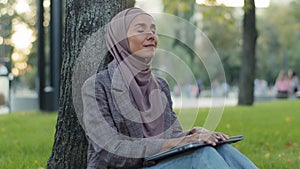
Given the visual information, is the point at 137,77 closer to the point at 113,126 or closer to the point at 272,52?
the point at 113,126

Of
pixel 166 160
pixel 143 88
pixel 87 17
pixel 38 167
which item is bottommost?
pixel 38 167

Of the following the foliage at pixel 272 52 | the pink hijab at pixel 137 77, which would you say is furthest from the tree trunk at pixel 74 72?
the foliage at pixel 272 52

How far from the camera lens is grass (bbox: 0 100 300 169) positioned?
5.44 meters

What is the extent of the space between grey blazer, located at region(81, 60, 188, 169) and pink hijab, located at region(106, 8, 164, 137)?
51 mm

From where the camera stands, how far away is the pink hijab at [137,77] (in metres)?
3.47

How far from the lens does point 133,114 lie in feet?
11.1

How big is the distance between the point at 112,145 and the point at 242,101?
1429cm

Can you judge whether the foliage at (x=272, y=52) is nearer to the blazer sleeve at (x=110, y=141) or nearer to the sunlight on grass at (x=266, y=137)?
the sunlight on grass at (x=266, y=137)

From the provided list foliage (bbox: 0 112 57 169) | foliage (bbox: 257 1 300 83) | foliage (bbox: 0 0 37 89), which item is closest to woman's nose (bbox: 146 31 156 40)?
foliage (bbox: 0 112 57 169)

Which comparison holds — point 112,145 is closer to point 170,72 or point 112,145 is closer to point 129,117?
point 129,117

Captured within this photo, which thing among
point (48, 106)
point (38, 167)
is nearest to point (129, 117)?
point (38, 167)

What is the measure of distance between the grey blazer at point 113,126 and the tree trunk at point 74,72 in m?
0.88

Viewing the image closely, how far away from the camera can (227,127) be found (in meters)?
9.18

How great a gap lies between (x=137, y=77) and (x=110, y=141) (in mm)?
450
